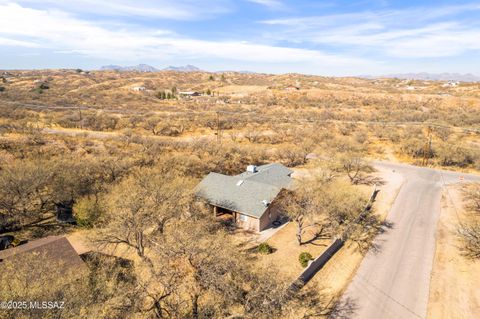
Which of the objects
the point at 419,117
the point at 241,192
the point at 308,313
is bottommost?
the point at 308,313

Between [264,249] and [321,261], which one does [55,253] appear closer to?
[264,249]

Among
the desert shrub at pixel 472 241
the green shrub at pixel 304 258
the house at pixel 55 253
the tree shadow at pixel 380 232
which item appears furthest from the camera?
the tree shadow at pixel 380 232

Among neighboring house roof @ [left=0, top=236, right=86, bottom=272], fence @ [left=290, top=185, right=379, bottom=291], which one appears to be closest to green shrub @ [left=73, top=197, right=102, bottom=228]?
neighboring house roof @ [left=0, top=236, right=86, bottom=272]

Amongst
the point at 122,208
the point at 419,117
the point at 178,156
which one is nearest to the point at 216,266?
the point at 122,208

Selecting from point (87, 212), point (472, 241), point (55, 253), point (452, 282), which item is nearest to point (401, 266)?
point (452, 282)

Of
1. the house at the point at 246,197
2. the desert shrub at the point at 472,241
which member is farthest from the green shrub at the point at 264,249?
the desert shrub at the point at 472,241

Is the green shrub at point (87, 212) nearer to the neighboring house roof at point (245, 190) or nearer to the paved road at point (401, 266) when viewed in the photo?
the neighboring house roof at point (245, 190)

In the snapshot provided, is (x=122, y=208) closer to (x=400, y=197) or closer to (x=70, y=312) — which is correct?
(x=70, y=312)
